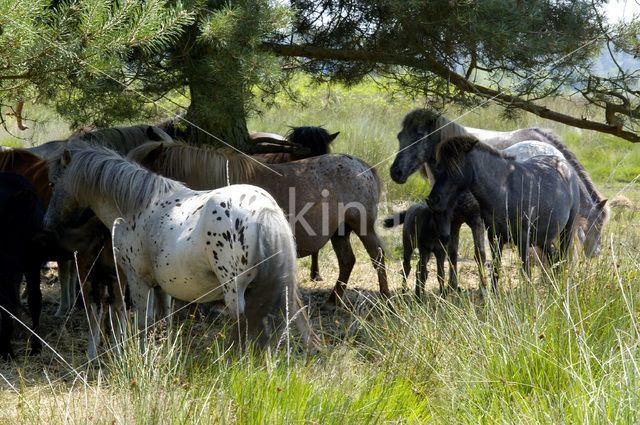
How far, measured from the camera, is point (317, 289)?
717 centimetres

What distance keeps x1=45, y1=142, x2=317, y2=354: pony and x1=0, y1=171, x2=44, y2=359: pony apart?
0.69 feet

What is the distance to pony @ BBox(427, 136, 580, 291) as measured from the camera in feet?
17.2

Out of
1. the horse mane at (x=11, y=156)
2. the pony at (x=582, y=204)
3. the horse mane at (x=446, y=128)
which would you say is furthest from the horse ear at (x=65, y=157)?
the pony at (x=582, y=204)

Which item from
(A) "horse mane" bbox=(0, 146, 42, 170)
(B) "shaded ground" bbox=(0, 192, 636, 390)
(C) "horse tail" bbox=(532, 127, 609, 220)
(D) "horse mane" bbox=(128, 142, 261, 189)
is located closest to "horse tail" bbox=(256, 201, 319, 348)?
(B) "shaded ground" bbox=(0, 192, 636, 390)

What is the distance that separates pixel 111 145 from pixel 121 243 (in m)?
1.64

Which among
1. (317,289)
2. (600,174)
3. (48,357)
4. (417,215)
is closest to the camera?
(48,357)

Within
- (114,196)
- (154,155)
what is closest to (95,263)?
(114,196)

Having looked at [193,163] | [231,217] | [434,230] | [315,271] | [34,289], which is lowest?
[315,271]

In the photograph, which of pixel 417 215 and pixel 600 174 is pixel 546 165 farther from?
pixel 600 174

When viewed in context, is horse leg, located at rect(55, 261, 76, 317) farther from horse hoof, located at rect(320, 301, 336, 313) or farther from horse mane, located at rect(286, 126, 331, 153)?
horse mane, located at rect(286, 126, 331, 153)

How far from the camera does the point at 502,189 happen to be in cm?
530

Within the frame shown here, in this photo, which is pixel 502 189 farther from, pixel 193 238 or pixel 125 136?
pixel 125 136

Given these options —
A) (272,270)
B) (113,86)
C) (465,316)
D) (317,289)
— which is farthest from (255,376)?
(317,289)

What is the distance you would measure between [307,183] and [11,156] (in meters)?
2.66
